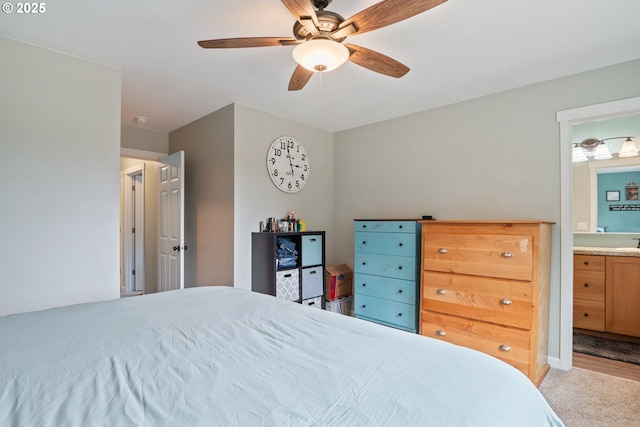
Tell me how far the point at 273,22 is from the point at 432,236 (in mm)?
2048

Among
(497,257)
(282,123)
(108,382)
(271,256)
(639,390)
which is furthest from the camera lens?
(282,123)

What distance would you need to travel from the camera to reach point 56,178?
87.3 inches

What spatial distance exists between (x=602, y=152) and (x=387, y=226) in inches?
Result: 116

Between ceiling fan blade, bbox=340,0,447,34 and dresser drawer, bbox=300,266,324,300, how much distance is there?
2.39 metres

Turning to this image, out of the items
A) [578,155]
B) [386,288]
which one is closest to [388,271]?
[386,288]

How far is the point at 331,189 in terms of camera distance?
14.0 feet

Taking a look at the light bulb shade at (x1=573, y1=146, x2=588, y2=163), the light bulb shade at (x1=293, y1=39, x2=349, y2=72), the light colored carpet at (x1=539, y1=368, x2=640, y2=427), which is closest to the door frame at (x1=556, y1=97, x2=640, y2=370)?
the light colored carpet at (x1=539, y1=368, x2=640, y2=427)

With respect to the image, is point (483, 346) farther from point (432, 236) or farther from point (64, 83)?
point (64, 83)

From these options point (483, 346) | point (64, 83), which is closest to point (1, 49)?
point (64, 83)

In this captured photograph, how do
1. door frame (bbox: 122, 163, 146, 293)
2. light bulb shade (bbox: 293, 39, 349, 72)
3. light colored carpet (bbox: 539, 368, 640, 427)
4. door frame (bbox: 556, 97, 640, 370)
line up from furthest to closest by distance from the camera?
door frame (bbox: 122, 163, 146, 293)
door frame (bbox: 556, 97, 640, 370)
light colored carpet (bbox: 539, 368, 640, 427)
light bulb shade (bbox: 293, 39, 349, 72)

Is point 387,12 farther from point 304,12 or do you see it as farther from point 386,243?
point 386,243

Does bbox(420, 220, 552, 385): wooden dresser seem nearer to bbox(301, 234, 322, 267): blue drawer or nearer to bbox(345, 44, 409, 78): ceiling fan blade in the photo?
bbox(301, 234, 322, 267): blue drawer

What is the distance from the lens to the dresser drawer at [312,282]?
3.35 m

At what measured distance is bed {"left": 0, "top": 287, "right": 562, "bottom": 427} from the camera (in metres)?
0.75
